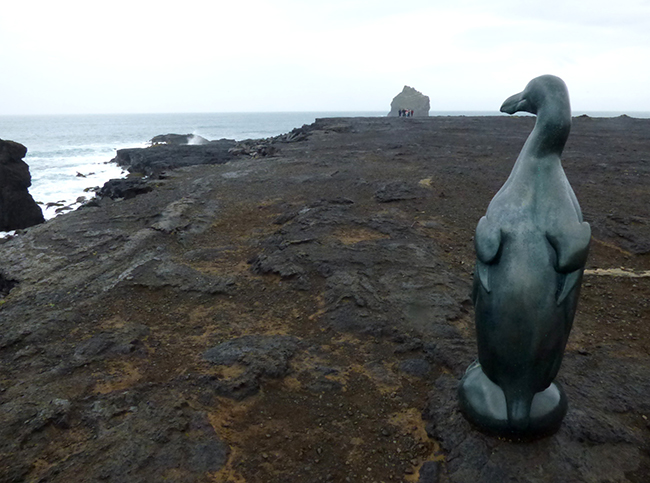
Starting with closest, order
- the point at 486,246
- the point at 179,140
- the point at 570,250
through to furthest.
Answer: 1. the point at 570,250
2. the point at 486,246
3. the point at 179,140

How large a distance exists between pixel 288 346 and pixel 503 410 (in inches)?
93.3

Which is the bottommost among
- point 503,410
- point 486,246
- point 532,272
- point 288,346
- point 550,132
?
point 288,346

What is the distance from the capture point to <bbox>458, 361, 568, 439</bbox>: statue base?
130 inches

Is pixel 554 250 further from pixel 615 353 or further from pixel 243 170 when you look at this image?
pixel 243 170

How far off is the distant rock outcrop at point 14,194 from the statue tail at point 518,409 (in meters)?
16.9

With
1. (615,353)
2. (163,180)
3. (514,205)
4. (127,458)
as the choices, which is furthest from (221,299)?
(163,180)

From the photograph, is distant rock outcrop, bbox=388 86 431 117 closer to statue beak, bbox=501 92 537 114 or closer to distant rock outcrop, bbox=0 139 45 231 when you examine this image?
distant rock outcrop, bbox=0 139 45 231

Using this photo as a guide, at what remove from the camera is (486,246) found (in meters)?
3.09

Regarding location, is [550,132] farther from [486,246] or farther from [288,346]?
[288,346]

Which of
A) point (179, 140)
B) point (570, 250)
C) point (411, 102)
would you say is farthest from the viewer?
point (411, 102)

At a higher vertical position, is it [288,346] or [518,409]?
[518,409]

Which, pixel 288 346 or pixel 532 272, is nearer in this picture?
pixel 532 272

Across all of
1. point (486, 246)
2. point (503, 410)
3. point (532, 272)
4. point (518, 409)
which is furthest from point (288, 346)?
point (532, 272)

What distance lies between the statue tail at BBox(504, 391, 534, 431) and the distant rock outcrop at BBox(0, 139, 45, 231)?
55.5 feet
